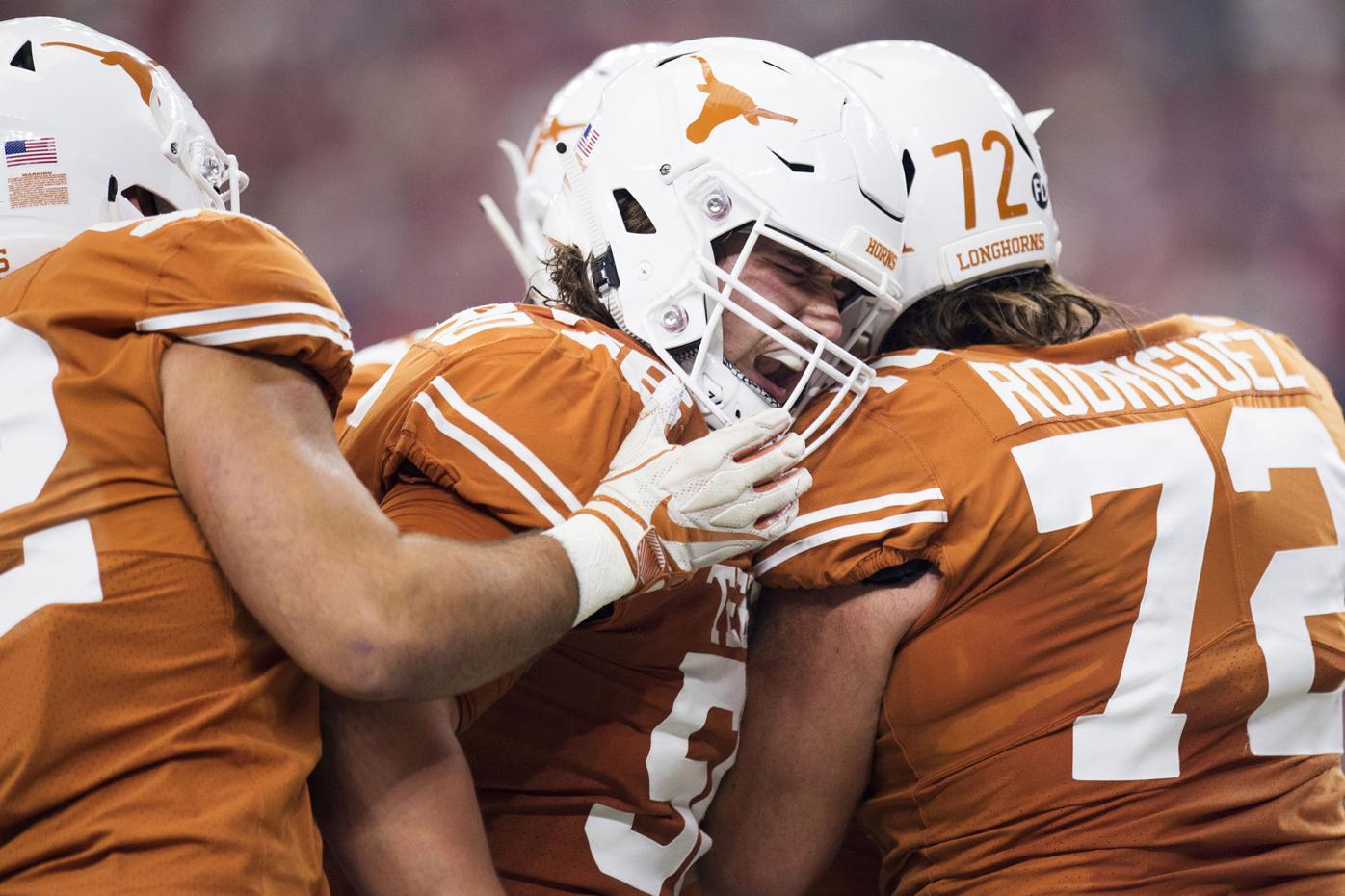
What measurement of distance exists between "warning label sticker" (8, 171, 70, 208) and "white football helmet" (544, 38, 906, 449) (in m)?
0.65

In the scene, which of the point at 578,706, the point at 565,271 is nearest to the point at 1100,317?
the point at 565,271

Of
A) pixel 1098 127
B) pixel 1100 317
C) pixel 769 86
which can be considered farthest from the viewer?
pixel 1098 127

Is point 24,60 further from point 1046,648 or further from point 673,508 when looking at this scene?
point 1046,648

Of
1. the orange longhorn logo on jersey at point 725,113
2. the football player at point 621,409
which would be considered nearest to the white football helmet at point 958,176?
the football player at point 621,409

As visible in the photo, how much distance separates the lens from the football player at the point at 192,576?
1146 millimetres

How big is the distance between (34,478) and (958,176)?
1.35m

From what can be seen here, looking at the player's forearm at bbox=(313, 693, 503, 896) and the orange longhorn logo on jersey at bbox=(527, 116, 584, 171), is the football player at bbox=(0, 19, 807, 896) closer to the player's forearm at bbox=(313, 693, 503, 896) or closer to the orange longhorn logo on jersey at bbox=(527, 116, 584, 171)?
the player's forearm at bbox=(313, 693, 503, 896)

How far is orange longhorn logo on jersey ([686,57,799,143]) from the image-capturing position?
171 cm

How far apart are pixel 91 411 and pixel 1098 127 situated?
461cm

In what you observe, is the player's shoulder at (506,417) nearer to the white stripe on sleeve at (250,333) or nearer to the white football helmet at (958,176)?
the white stripe on sleeve at (250,333)

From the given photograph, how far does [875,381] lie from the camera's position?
176 centimetres

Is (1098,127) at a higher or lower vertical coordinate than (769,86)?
lower

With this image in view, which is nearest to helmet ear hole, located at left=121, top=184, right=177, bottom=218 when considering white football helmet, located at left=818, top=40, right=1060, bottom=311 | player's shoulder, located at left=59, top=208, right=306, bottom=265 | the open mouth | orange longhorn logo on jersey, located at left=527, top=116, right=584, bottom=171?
player's shoulder, located at left=59, top=208, right=306, bottom=265

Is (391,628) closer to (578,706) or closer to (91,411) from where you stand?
(91,411)
